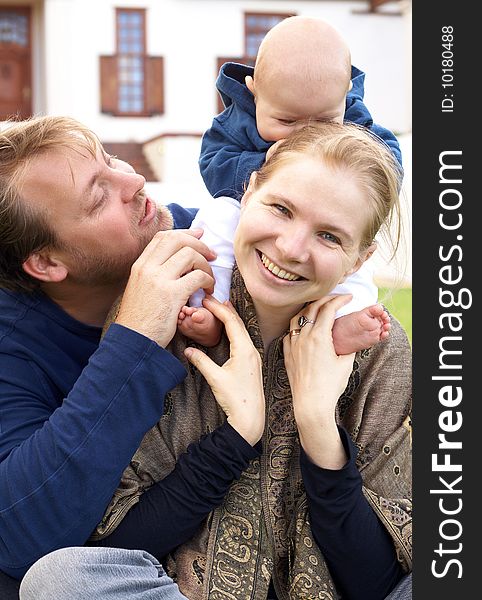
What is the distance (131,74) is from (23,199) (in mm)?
17758

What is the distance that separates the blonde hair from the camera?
194 centimetres

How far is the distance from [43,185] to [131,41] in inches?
711

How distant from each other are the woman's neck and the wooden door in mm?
18460

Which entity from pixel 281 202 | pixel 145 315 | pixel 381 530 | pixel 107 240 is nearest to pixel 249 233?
pixel 281 202

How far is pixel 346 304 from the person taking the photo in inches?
81.6

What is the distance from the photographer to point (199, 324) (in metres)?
2.01

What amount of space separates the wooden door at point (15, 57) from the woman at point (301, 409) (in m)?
18.5

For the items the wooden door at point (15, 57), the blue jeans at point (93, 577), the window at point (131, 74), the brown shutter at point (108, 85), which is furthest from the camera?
the wooden door at point (15, 57)

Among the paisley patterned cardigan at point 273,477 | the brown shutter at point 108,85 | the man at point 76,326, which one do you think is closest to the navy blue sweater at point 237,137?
the man at point 76,326

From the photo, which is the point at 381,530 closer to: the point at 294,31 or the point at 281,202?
the point at 281,202

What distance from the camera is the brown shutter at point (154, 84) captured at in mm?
19125

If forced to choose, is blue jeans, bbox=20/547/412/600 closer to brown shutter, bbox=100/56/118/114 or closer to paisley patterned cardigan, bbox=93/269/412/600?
paisley patterned cardigan, bbox=93/269/412/600

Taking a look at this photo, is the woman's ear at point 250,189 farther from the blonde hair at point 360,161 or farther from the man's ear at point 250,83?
the man's ear at point 250,83

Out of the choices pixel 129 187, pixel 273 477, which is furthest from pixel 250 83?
pixel 273 477
